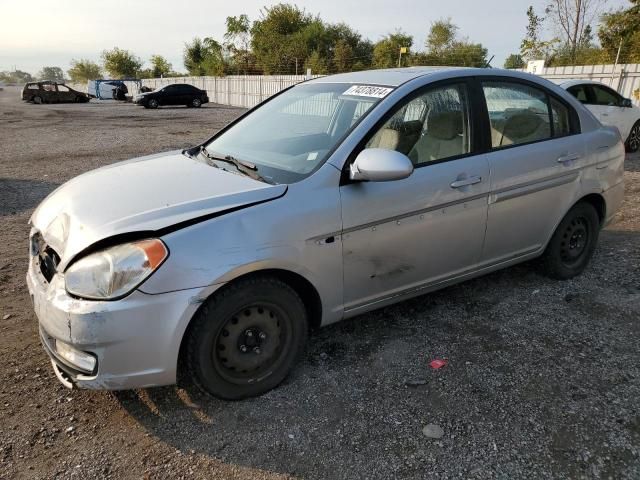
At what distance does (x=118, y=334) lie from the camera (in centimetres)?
222

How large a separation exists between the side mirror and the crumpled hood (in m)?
0.44

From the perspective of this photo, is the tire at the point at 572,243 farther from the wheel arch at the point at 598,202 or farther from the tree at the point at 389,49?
the tree at the point at 389,49

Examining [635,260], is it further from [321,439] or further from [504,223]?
[321,439]

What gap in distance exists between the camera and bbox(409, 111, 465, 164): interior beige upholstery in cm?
315

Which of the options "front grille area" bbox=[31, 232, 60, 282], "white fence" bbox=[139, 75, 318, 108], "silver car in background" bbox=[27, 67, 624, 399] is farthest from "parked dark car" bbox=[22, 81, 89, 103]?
"front grille area" bbox=[31, 232, 60, 282]

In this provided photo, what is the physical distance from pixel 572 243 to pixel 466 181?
1.61m

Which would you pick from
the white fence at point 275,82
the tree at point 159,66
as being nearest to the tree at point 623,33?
the white fence at point 275,82

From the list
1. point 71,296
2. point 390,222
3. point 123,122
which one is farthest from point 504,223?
point 123,122

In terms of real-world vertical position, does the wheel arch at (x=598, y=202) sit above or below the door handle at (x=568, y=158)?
below

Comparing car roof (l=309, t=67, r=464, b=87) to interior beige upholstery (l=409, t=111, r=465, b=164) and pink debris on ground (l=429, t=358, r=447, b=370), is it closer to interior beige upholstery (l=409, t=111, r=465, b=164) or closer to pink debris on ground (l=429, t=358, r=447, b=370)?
interior beige upholstery (l=409, t=111, r=465, b=164)

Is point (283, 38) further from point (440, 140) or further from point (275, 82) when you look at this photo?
point (440, 140)

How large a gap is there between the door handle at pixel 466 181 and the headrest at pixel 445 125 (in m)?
0.31

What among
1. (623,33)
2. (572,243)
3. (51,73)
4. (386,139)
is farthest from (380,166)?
(51,73)

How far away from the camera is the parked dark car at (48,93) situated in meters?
33.2
